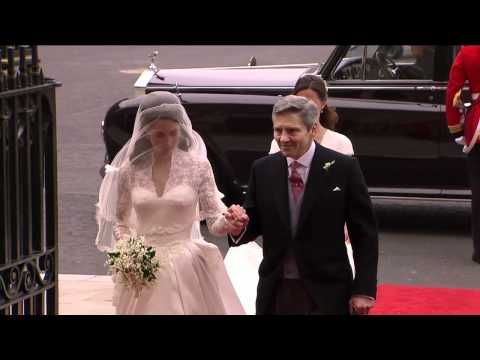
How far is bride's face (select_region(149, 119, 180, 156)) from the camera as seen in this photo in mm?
6918

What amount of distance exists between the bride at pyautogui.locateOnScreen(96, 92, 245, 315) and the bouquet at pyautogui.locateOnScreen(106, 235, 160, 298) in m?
0.19

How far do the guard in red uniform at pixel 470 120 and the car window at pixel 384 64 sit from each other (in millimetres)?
1115

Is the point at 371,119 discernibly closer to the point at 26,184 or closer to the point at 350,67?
the point at 350,67

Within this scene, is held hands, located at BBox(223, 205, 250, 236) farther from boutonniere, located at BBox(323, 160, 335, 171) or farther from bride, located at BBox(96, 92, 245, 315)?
bride, located at BBox(96, 92, 245, 315)

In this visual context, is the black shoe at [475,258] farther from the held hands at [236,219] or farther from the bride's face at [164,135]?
the held hands at [236,219]

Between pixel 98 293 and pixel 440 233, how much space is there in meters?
3.81

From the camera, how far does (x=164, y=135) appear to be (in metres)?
6.94

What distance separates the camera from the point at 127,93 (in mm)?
21859

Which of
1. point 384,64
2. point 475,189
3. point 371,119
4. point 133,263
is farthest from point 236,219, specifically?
point 384,64

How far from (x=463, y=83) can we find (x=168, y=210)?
4.35 meters

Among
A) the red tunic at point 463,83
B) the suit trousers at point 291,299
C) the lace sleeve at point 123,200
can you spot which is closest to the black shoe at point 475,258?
the red tunic at point 463,83

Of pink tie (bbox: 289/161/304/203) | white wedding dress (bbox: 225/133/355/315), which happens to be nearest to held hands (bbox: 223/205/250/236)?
pink tie (bbox: 289/161/304/203)
